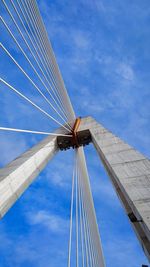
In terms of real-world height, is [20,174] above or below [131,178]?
above

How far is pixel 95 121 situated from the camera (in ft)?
34.6

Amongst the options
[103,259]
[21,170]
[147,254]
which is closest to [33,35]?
[21,170]

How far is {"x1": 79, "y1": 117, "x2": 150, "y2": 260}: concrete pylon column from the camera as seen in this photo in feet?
12.6

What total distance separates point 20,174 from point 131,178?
2.78m

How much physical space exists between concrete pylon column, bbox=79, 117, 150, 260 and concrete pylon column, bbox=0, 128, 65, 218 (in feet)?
5.44

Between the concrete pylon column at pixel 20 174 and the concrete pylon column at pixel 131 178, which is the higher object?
the concrete pylon column at pixel 20 174

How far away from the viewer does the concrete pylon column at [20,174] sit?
5.74 meters

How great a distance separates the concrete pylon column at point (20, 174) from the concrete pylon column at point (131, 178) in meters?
1.66

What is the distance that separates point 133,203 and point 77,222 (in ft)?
11.6

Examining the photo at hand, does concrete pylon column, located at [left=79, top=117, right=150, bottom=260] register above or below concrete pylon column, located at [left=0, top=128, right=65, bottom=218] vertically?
below

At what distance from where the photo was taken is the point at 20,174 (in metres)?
6.53

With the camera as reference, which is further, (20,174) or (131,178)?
(20,174)

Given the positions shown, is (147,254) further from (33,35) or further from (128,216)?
(33,35)

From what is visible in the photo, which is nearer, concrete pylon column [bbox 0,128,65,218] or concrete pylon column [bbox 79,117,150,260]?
concrete pylon column [bbox 79,117,150,260]
